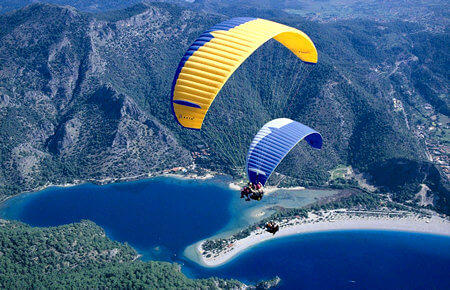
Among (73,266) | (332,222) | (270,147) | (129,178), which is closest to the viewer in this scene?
(270,147)

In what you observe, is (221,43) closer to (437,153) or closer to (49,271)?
(49,271)

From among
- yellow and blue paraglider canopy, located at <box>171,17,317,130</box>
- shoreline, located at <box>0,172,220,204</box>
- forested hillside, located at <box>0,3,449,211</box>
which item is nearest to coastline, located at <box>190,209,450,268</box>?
forested hillside, located at <box>0,3,449,211</box>

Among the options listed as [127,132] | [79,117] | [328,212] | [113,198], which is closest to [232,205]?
[328,212]

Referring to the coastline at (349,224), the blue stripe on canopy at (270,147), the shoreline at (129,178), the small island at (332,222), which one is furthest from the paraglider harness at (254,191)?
the shoreline at (129,178)

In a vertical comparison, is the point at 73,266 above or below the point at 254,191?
A: below

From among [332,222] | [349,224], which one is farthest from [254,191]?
[349,224]

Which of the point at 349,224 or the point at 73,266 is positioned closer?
the point at 73,266

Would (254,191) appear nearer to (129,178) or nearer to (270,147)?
(270,147)
